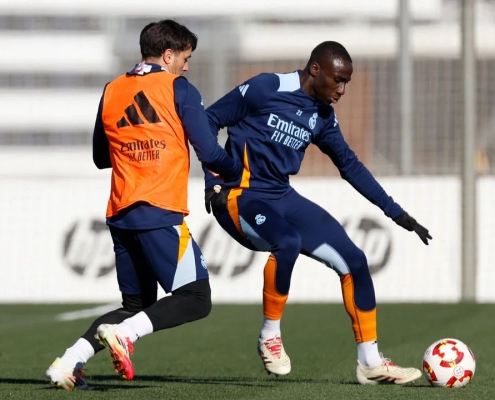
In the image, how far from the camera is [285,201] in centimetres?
698

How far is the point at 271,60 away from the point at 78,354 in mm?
8551

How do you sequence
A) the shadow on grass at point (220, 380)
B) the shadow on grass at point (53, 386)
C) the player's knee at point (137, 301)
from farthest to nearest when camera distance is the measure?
the shadow on grass at point (220, 380), the shadow on grass at point (53, 386), the player's knee at point (137, 301)

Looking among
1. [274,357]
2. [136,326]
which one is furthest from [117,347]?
[274,357]

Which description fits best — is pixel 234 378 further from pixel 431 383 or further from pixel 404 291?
pixel 404 291

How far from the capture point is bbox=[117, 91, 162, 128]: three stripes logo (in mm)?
6102

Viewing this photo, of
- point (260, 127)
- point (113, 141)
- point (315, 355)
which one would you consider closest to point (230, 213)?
point (260, 127)

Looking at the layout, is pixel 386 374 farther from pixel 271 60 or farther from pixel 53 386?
pixel 271 60

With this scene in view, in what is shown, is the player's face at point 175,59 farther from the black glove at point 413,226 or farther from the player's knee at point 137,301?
the black glove at point 413,226

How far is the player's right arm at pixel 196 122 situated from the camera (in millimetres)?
6070

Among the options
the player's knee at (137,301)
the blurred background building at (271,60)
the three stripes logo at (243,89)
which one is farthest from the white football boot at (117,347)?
the blurred background building at (271,60)

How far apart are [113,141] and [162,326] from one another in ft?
3.16

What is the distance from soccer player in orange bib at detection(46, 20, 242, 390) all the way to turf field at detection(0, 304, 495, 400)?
1.35 feet

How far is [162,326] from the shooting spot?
6.11 metres

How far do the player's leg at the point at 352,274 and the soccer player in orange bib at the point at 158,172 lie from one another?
83 cm
